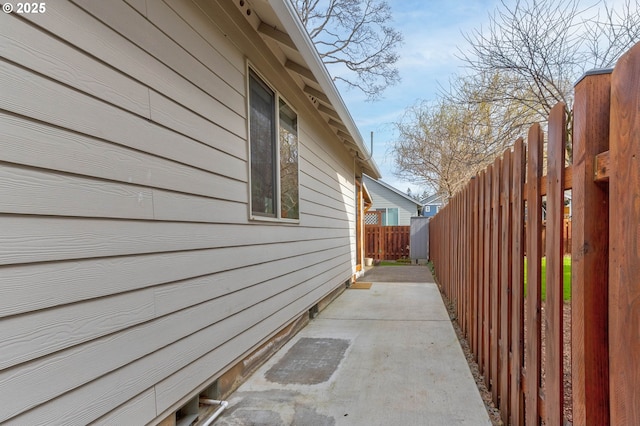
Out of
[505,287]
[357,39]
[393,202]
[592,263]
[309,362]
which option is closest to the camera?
[592,263]

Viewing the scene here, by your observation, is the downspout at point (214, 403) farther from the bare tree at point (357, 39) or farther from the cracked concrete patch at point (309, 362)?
the bare tree at point (357, 39)

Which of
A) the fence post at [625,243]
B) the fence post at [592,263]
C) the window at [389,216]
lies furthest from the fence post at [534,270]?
the window at [389,216]

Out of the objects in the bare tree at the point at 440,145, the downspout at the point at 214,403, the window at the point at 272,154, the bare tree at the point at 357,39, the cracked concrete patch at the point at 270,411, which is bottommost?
the cracked concrete patch at the point at 270,411

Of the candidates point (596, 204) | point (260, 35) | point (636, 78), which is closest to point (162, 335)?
point (596, 204)

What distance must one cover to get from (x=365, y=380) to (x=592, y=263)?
6.99 feet

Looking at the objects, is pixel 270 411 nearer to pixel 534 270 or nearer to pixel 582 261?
pixel 534 270

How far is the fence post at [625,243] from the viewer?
88 centimetres

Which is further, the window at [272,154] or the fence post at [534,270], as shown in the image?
the window at [272,154]

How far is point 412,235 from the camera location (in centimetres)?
1315

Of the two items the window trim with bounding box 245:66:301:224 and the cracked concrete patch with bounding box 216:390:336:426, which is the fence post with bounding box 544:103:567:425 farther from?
the window trim with bounding box 245:66:301:224

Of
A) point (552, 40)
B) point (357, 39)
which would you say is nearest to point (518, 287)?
point (552, 40)

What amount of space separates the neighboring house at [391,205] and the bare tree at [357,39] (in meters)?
11.2

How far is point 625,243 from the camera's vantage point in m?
0.93

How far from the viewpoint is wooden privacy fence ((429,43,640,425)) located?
0.92 metres
